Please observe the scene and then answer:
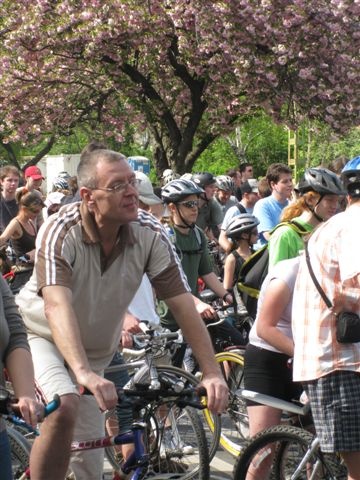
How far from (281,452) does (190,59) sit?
17404 mm

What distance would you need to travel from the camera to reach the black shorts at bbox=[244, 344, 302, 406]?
17.8 ft

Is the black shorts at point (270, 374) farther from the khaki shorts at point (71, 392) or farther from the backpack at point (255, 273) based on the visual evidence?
the backpack at point (255, 273)

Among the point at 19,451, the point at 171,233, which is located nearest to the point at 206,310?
the point at 171,233

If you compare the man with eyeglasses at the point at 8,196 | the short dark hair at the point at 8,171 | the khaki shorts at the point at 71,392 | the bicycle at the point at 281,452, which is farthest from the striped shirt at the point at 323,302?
the short dark hair at the point at 8,171

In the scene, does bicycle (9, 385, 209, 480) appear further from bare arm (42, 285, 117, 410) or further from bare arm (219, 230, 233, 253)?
bare arm (219, 230, 233, 253)

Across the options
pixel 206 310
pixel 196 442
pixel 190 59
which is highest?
pixel 190 59

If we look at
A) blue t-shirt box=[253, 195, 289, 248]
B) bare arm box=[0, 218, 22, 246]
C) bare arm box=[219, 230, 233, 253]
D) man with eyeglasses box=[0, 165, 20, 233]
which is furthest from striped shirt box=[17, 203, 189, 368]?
man with eyeglasses box=[0, 165, 20, 233]

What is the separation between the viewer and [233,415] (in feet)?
23.8

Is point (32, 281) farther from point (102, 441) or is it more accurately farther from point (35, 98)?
point (35, 98)

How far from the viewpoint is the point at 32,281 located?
4.93 metres

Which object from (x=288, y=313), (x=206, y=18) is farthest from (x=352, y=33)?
(x=288, y=313)

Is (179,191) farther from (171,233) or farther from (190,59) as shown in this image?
(190,59)

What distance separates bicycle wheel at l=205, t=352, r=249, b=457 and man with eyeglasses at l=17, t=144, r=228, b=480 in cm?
251

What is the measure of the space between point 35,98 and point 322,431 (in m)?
20.9
